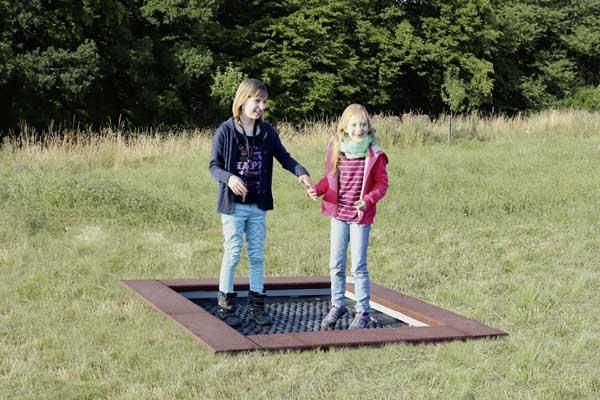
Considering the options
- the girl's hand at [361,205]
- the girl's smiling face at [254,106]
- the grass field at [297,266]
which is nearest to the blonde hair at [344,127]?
the girl's hand at [361,205]

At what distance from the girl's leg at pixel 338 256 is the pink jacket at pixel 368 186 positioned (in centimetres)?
11

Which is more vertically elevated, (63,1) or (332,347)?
(63,1)

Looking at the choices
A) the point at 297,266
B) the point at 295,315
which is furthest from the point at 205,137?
the point at 295,315

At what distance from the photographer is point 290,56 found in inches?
1371

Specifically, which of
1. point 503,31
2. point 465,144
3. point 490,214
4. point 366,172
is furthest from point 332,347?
point 503,31

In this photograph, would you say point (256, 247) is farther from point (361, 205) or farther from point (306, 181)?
point (361, 205)

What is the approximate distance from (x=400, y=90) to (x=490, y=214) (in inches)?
1135

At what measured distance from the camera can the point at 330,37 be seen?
3612 cm

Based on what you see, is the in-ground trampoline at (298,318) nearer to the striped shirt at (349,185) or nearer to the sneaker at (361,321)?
the sneaker at (361,321)

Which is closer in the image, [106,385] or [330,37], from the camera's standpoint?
[106,385]

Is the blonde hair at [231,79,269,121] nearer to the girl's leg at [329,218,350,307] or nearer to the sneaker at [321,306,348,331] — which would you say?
the girl's leg at [329,218,350,307]

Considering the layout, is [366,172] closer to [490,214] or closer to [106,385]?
[106,385]

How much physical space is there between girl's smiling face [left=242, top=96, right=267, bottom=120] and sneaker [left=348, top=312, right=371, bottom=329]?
1.58 m

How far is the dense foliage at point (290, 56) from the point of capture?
26.6 meters
